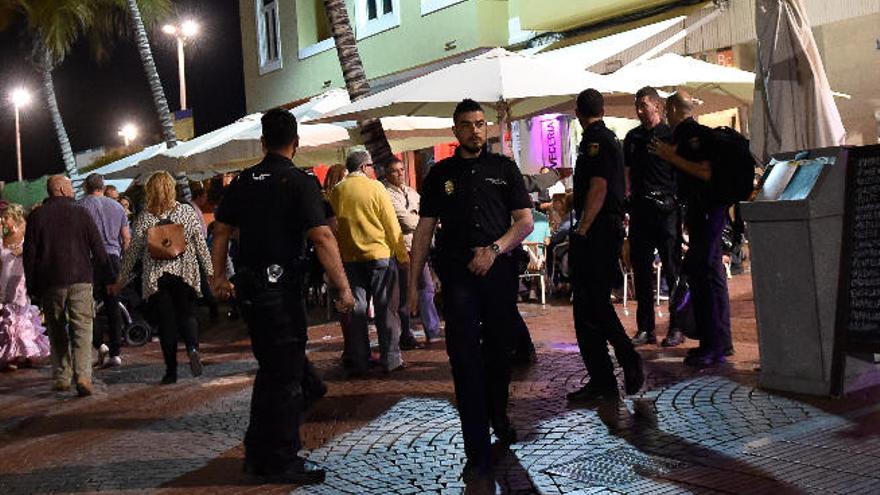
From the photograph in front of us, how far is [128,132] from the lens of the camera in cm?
6012

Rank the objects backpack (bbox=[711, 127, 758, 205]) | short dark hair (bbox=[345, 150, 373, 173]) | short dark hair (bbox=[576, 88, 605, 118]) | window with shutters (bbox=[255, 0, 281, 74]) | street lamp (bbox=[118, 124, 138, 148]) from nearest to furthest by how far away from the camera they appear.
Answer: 1. short dark hair (bbox=[576, 88, 605, 118])
2. backpack (bbox=[711, 127, 758, 205])
3. short dark hair (bbox=[345, 150, 373, 173])
4. window with shutters (bbox=[255, 0, 281, 74])
5. street lamp (bbox=[118, 124, 138, 148])

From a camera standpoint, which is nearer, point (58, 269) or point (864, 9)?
point (58, 269)

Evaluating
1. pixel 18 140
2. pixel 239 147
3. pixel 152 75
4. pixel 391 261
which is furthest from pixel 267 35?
pixel 18 140

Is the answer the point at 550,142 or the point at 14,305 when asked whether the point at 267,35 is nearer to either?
the point at 550,142

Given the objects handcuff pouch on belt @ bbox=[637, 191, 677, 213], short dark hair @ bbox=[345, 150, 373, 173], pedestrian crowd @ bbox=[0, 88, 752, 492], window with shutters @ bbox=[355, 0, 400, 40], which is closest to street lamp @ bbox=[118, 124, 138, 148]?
window with shutters @ bbox=[355, 0, 400, 40]

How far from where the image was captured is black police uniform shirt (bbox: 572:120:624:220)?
22.9 ft

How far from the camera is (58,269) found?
32.0ft

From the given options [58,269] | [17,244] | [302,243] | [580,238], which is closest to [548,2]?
[17,244]

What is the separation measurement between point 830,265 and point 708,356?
5.46ft

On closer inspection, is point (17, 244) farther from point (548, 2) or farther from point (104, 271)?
point (548, 2)

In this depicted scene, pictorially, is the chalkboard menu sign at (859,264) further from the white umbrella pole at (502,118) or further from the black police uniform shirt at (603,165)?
the white umbrella pole at (502,118)

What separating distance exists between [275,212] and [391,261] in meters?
3.72

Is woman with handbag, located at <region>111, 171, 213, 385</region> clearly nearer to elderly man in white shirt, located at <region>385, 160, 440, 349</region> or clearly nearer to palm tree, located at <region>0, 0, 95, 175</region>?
elderly man in white shirt, located at <region>385, 160, 440, 349</region>

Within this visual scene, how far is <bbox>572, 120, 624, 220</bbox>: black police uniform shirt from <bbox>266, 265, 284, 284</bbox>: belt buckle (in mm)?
2184
